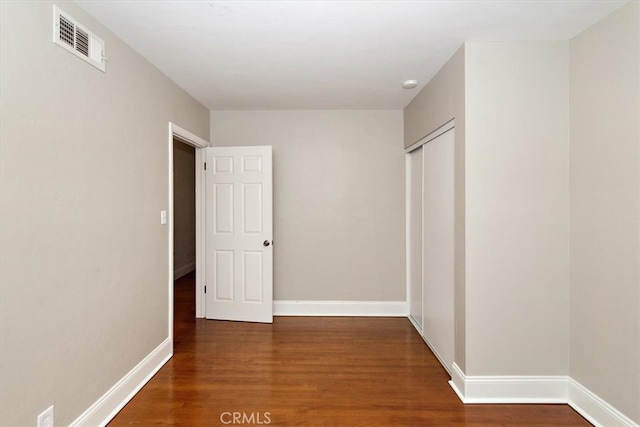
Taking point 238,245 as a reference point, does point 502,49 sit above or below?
above

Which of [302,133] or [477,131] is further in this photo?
[302,133]

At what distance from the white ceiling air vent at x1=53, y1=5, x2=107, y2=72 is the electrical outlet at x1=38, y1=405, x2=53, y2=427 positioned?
6.10ft

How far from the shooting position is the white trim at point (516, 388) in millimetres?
2232

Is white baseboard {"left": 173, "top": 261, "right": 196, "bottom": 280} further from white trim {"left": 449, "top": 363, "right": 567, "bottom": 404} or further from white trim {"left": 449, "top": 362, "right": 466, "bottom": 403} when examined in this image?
white trim {"left": 449, "top": 363, "right": 567, "bottom": 404}

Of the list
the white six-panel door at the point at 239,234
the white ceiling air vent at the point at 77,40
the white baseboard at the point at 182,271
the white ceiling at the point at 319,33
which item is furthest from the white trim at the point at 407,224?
the white baseboard at the point at 182,271

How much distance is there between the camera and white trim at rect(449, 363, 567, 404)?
2232 millimetres

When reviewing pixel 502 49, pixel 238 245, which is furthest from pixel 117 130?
pixel 502 49

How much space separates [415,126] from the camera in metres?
3.43

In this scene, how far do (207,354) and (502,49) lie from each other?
3.39 meters

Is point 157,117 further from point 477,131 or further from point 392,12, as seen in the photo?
point 477,131

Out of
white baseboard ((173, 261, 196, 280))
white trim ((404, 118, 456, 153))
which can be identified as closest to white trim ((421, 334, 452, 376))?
white trim ((404, 118, 456, 153))

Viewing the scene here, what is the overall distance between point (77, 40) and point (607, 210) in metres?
3.23

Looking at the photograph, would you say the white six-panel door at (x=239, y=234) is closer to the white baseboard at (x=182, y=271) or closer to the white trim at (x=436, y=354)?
the white trim at (x=436, y=354)

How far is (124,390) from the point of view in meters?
2.21
